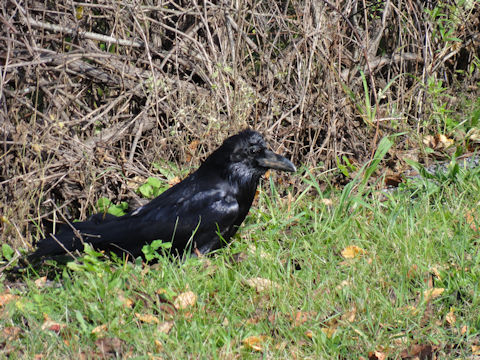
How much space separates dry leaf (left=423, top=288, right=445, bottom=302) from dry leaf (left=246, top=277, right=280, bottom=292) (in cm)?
77

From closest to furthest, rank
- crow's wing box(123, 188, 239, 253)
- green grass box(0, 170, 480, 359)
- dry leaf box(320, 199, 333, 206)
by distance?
1. green grass box(0, 170, 480, 359)
2. crow's wing box(123, 188, 239, 253)
3. dry leaf box(320, 199, 333, 206)

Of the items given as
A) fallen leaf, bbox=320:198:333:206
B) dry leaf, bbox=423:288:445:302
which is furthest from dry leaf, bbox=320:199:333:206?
dry leaf, bbox=423:288:445:302

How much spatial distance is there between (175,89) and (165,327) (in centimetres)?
241

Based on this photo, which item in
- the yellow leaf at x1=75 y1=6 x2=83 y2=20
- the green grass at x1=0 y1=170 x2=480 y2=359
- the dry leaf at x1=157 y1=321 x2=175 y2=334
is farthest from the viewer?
the yellow leaf at x1=75 y1=6 x2=83 y2=20

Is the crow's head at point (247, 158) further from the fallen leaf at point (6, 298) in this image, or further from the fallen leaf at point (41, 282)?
the fallen leaf at point (6, 298)

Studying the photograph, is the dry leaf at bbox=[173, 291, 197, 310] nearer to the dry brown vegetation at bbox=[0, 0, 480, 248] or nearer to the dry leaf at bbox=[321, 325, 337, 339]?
the dry leaf at bbox=[321, 325, 337, 339]

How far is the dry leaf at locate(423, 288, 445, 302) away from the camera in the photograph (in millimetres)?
3484

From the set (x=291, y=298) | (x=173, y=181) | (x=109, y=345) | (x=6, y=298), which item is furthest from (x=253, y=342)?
(x=173, y=181)

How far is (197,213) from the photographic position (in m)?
4.41

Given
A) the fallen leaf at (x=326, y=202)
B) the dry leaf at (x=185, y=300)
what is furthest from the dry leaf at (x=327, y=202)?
the dry leaf at (x=185, y=300)

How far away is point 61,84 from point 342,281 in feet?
8.79

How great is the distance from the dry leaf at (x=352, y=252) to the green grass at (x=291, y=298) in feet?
0.12

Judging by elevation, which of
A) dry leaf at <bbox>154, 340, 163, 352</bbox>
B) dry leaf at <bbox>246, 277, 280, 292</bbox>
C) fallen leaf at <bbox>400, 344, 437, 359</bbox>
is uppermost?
dry leaf at <bbox>154, 340, 163, 352</bbox>

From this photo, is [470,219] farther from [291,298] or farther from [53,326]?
[53,326]
